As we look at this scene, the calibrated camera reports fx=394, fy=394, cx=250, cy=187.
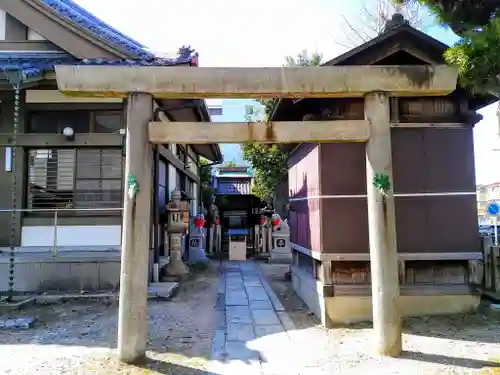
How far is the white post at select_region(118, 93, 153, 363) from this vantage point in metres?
4.78

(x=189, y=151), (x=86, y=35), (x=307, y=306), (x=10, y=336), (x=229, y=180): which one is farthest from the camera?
(x=229, y=180)

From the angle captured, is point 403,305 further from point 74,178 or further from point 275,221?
point 275,221

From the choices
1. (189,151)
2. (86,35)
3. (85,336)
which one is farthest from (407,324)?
(189,151)

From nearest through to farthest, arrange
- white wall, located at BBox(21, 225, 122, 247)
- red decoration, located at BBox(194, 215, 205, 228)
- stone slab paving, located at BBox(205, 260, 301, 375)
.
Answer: stone slab paving, located at BBox(205, 260, 301, 375) → white wall, located at BBox(21, 225, 122, 247) → red decoration, located at BBox(194, 215, 205, 228)

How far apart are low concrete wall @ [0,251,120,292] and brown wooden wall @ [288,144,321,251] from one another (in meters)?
4.04

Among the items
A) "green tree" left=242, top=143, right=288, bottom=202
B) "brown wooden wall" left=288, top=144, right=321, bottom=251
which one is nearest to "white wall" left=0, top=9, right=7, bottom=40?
"brown wooden wall" left=288, top=144, right=321, bottom=251

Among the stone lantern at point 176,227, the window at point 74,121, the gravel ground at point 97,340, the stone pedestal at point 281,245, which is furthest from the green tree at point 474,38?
the stone pedestal at point 281,245

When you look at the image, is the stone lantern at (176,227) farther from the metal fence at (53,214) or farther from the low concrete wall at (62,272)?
the low concrete wall at (62,272)

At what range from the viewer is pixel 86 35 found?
8.86 metres

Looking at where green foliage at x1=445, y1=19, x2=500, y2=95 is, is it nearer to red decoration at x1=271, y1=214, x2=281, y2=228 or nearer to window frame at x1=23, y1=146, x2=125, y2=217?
window frame at x1=23, y1=146, x2=125, y2=217

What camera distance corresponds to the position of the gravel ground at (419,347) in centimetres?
470

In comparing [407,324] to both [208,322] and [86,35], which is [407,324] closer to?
[208,322]

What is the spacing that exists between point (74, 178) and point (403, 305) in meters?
7.36

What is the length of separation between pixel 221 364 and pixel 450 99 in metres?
5.86
